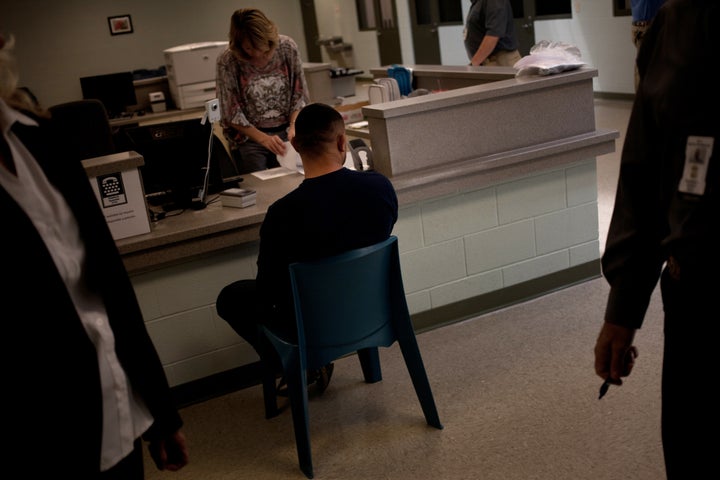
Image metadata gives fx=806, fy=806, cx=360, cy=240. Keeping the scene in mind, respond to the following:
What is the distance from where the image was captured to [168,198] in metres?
3.35

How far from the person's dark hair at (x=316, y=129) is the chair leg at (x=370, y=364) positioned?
91cm

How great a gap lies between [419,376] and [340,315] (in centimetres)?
38

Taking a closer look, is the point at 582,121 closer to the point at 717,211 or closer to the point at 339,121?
the point at 339,121

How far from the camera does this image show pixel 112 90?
678 cm

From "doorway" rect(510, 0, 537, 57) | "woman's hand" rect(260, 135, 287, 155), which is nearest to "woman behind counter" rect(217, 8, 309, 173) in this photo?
"woman's hand" rect(260, 135, 287, 155)

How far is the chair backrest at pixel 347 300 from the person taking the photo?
7.81 feet

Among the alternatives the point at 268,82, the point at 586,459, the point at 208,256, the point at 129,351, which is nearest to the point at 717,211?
the point at 129,351

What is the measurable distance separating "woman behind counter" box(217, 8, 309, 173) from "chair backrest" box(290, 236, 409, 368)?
57.7 inches

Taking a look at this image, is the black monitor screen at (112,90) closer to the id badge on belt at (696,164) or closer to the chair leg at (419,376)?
the chair leg at (419,376)

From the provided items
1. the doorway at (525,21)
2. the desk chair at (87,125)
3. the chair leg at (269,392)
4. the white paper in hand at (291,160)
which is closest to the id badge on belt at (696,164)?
the chair leg at (269,392)

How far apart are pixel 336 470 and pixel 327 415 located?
37 centimetres

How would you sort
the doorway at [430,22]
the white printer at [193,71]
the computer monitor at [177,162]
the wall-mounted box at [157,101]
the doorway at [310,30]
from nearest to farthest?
the computer monitor at [177,162] → the white printer at [193,71] → the wall-mounted box at [157,101] → the doorway at [430,22] → the doorway at [310,30]

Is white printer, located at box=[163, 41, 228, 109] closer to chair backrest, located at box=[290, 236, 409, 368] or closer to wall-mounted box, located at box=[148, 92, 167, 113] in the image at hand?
wall-mounted box, located at box=[148, 92, 167, 113]

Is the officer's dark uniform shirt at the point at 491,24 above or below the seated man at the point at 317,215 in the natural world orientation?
above
